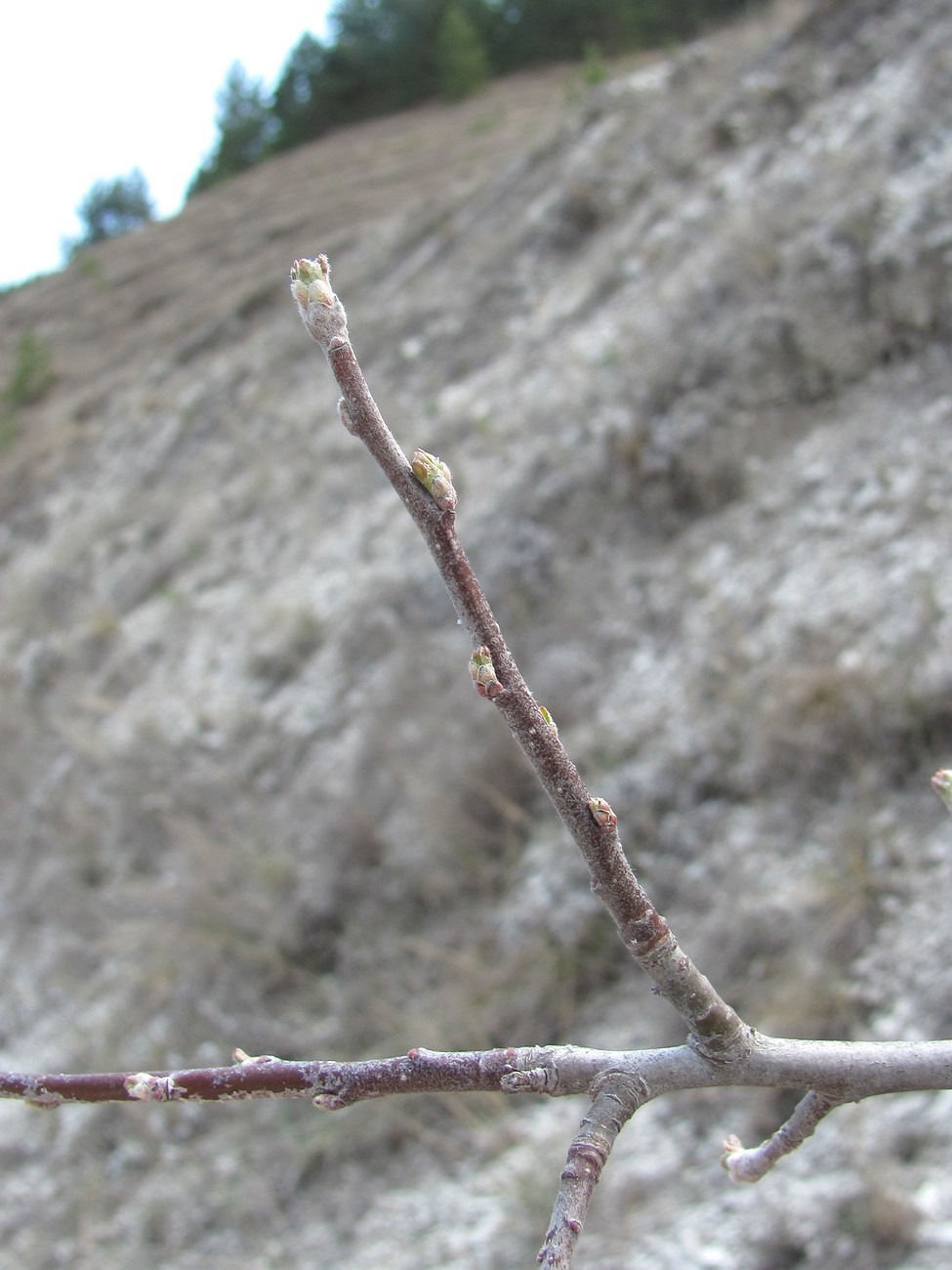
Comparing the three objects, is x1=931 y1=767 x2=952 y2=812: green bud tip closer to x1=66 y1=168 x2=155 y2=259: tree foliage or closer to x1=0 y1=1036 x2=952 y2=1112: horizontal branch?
x1=0 y1=1036 x2=952 y2=1112: horizontal branch

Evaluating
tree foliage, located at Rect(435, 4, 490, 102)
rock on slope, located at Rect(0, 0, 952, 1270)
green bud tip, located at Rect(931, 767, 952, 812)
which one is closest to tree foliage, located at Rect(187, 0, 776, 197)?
tree foliage, located at Rect(435, 4, 490, 102)

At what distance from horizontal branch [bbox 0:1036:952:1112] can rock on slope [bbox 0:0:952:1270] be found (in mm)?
1754

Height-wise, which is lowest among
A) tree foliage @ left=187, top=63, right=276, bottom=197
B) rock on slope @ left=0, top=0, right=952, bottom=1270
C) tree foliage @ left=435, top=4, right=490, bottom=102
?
rock on slope @ left=0, top=0, right=952, bottom=1270

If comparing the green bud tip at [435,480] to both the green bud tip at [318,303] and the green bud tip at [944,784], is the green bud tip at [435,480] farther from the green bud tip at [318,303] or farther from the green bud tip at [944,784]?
the green bud tip at [944,784]

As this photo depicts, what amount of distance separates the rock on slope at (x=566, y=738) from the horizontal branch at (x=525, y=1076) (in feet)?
5.75

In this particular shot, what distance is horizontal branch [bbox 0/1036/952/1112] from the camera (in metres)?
0.53

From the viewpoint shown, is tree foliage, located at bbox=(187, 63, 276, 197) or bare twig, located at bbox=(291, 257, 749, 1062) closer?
bare twig, located at bbox=(291, 257, 749, 1062)

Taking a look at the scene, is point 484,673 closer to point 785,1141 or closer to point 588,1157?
point 588,1157

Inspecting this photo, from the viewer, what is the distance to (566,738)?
373 centimetres

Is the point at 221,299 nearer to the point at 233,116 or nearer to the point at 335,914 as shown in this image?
the point at 335,914

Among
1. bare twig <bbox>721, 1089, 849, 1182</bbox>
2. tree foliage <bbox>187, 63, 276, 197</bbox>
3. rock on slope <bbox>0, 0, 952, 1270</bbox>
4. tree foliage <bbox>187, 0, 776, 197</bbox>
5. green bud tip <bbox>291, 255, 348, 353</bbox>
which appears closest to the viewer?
green bud tip <bbox>291, 255, 348, 353</bbox>

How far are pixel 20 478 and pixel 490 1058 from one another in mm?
12629

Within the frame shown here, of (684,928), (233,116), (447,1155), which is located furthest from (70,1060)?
(233,116)

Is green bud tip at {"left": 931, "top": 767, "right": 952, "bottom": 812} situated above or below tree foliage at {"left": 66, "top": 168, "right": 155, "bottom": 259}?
below
